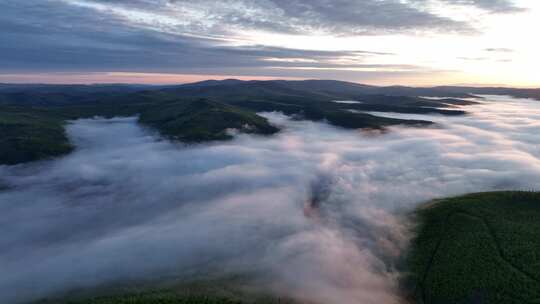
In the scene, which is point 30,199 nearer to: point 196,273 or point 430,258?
point 196,273

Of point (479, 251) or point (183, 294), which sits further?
point (479, 251)

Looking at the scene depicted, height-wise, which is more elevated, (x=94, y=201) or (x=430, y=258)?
(x=430, y=258)

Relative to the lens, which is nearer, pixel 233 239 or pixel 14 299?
pixel 14 299

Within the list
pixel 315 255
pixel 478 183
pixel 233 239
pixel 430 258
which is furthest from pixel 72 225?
pixel 478 183

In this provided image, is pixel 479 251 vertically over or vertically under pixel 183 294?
over

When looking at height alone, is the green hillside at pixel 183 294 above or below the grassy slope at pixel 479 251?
below

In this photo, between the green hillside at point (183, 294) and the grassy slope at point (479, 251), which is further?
the grassy slope at point (479, 251)

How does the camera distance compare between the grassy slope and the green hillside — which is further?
the grassy slope

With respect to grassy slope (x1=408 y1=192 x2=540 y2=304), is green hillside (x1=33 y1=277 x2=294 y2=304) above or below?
below
